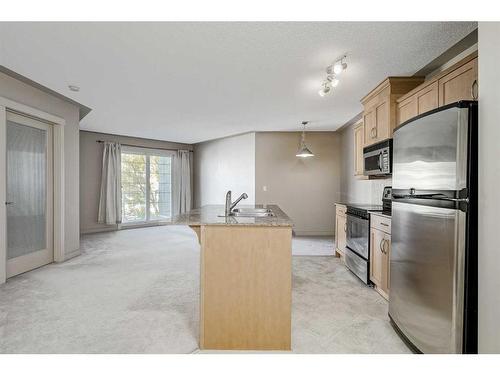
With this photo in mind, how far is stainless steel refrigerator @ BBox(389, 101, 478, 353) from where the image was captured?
1.45 m

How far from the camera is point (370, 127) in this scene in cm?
351

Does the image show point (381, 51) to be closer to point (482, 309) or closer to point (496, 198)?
point (496, 198)

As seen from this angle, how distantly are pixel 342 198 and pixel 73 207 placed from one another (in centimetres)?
510

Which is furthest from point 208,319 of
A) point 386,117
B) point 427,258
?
point 386,117

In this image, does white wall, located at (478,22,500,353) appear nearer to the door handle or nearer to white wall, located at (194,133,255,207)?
the door handle

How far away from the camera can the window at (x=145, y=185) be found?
21.9ft

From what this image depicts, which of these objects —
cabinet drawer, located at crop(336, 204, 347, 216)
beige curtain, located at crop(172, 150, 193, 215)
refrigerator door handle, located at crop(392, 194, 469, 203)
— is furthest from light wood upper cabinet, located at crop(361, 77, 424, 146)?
beige curtain, located at crop(172, 150, 193, 215)

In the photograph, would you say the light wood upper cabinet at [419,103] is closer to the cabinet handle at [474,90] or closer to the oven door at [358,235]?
the cabinet handle at [474,90]

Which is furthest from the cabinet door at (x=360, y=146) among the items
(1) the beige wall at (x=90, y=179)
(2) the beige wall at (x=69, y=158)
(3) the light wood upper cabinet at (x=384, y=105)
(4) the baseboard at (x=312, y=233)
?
(1) the beige wall at (x=90, y=179)

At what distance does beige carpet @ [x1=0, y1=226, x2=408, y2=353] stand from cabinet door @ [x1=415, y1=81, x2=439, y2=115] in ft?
6.31

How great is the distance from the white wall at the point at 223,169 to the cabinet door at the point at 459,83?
13.5 ft

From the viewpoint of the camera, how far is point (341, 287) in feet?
9.65
